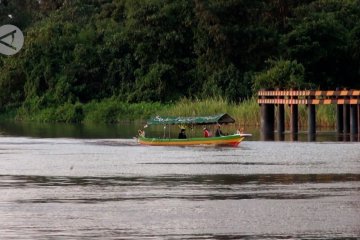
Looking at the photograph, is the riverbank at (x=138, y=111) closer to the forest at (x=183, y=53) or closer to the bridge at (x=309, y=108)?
the forest at (x=183, y=53)

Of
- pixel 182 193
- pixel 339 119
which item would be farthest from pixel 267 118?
pixel 182 193

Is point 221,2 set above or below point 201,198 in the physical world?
above

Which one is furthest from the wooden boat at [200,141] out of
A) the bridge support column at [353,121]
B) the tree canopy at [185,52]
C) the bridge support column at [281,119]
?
the tree canopy at [185,52]

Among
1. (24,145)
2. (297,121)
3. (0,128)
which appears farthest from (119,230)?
(0,128)

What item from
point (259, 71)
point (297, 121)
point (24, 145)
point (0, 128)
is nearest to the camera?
point (24, 145)

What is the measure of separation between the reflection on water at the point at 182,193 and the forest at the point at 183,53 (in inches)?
1364

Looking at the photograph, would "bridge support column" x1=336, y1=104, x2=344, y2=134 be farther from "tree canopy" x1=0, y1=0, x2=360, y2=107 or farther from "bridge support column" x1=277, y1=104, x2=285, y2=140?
"tree canopy" x1=0, y1=0, x2=360, y2=107

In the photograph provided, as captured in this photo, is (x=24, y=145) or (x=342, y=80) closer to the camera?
(x=24, y=145)

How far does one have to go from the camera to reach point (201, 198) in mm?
35750

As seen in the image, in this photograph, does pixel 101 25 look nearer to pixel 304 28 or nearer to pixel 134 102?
pixel 134 102

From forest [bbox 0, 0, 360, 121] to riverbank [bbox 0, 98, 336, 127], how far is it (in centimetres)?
42

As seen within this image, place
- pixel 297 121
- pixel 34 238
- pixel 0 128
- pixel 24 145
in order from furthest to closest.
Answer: pixel 0 128, pixel 297 121, pixel 24 145, pixel 34 238

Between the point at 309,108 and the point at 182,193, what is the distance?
35.6 metres

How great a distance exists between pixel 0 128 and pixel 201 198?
56.0 meters
